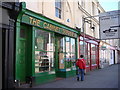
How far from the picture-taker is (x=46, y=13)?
32.6 feet

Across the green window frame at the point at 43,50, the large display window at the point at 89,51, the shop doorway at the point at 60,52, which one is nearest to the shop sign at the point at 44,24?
the green window frame at the point at 43,50

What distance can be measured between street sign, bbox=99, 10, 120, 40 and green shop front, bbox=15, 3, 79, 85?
3340 millimetres

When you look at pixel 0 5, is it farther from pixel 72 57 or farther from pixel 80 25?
pixel 80 25

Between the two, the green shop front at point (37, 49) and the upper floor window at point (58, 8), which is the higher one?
the upper floor window at point (58, 8)

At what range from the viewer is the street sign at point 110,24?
40.6ft

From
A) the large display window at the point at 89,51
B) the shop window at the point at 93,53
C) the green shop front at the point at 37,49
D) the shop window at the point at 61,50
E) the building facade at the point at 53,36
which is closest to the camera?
the green shop front at the point at 37,49

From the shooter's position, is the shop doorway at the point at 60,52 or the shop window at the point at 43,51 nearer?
the shop window at the point at 43,51

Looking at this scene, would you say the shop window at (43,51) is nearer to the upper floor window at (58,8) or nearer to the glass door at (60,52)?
the glass door at (60,52)

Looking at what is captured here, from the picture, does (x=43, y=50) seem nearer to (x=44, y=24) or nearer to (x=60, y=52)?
(x=44, y=24)

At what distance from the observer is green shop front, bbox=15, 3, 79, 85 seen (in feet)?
26.7

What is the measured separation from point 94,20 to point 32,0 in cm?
1259

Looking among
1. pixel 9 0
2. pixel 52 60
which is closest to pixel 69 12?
pixel 52 60

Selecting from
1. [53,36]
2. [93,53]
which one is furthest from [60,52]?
[93,53]

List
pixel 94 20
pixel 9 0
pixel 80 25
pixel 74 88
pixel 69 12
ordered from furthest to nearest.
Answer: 1. pixel 94 20
2. pixel 80 25
3. pixel 69 12
4. pixel 74 88
5. pixel 9 0
